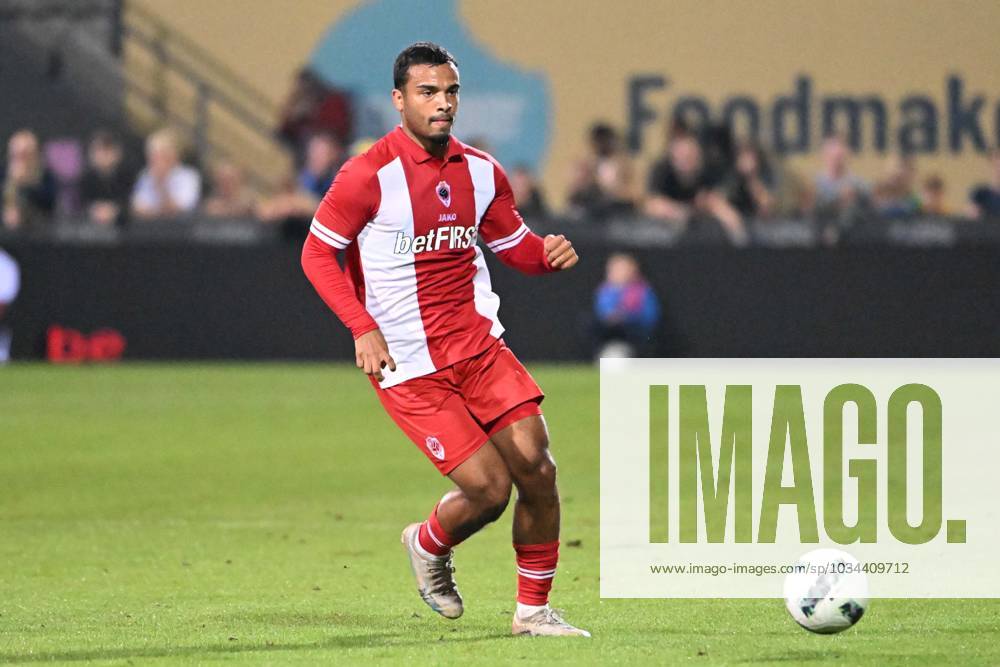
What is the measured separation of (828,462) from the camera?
13.0 metres

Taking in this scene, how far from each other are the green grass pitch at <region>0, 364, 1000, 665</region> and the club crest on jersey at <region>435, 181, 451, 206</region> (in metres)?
1.61

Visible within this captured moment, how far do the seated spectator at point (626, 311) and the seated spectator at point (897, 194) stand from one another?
8.25 ft

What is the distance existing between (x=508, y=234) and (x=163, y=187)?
1460 cm

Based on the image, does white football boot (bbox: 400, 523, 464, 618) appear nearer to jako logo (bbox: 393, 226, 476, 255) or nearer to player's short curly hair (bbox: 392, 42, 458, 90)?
jako logo (bbox: 393, 226, 476, 255)

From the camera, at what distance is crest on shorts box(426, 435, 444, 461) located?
704cm

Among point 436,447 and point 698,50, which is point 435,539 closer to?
point 436,447

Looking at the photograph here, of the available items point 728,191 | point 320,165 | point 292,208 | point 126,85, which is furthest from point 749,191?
point 126,85

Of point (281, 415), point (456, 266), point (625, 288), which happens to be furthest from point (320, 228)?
point (625, 288)

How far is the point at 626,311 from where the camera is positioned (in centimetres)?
1950

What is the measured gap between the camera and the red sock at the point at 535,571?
7043 millimetres

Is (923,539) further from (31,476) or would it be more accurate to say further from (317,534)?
(31,476)

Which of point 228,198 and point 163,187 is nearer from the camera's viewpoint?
point 163,187

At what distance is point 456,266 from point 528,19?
17877 millimetres

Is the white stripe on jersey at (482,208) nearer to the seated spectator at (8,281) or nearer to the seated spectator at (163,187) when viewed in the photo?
the seated spectator at (163,187)
